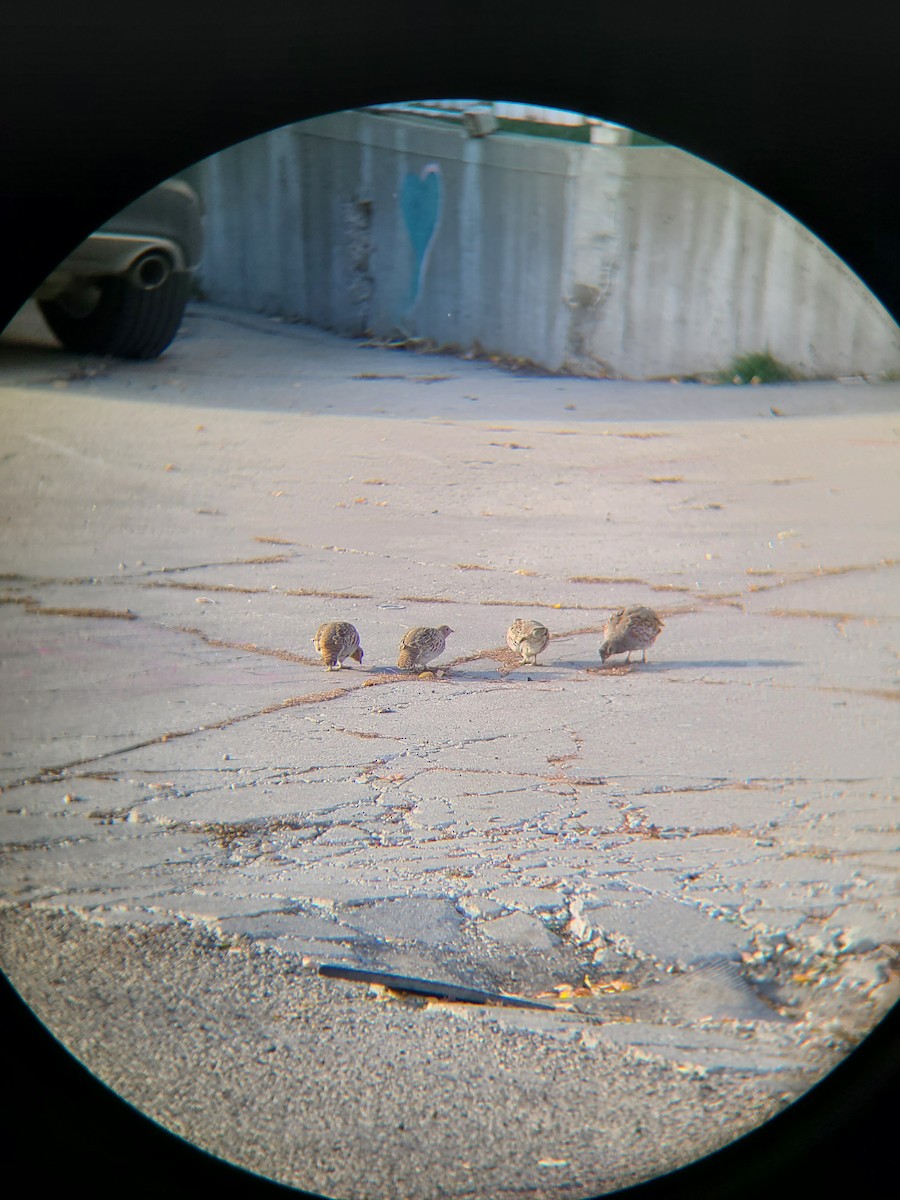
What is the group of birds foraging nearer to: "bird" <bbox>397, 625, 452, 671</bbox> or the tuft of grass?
"bird" <bbox>397, 625, 452, 671</bbox>

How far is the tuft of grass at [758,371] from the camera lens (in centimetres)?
371

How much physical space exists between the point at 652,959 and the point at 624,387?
2.73 m

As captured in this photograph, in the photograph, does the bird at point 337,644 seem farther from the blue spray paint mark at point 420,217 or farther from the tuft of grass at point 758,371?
the tuft of grass at point 758,371

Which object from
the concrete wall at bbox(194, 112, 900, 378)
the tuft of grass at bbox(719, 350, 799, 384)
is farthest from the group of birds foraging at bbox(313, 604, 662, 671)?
the tuft of grass at bbox(719, 350, 799, 384)

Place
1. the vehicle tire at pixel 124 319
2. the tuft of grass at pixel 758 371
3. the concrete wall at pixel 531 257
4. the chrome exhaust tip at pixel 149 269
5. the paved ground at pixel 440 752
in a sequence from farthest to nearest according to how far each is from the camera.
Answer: the tuft of grass at pixel 758 371 → the concrete wall at pixel 531 257 → the vehicle tire at pixel 124 319 → the chrome exhaust tip at pixel 149 269 → the paved ground at pixel 440 752

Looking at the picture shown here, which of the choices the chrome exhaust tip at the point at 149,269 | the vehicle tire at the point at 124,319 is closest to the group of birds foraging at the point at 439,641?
the vehicle tire at the point at 124,319

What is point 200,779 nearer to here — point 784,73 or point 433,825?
point 433,825

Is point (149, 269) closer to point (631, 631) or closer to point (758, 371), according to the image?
point (631, 631)

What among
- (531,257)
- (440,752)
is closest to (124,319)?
(440,752)

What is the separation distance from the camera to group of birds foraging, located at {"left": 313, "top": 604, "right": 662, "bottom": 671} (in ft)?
7.64

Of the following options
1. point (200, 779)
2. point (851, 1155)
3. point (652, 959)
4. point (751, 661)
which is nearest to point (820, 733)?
point (751, 661)

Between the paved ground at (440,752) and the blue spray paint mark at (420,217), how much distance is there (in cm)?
32

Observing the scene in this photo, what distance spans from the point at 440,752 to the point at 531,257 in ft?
8.43

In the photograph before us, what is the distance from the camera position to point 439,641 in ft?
7.75
